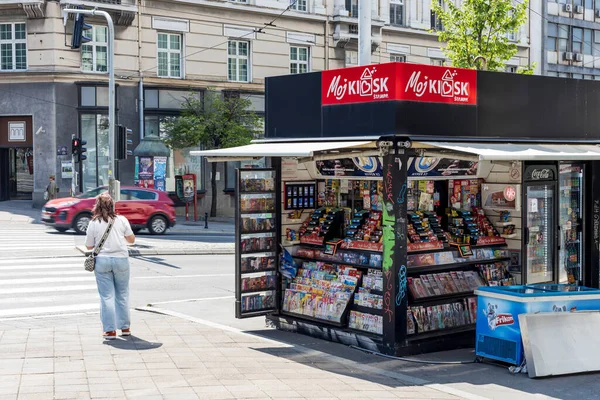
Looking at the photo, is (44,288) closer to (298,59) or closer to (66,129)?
(66,129)

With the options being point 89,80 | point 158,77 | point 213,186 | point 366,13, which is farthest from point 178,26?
point 366,13

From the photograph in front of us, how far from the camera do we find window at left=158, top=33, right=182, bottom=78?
35094 millimetres

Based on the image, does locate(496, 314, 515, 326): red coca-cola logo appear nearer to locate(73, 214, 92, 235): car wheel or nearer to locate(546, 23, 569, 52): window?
locate(73, 214, 92, 235): car wheel

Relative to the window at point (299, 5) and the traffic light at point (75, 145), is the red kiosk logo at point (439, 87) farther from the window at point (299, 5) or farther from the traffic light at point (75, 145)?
the window at point (299, 5)

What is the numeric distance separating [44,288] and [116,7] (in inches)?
799

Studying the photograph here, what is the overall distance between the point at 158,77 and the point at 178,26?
2.46 metres

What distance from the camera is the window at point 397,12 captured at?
139 ft

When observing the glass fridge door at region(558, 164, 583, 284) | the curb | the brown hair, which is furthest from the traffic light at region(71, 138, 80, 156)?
the glass fridge door at region(558, 164, 583, 284)

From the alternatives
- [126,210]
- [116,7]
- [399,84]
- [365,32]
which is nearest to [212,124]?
[116,7]

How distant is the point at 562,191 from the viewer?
12906mm

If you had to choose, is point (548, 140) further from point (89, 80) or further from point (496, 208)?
point (89, 80)

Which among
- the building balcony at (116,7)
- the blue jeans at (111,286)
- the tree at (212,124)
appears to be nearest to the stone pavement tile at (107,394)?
the blue jeans at (111,286)

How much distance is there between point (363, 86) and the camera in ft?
33.9

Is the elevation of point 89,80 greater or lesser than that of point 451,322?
greater
